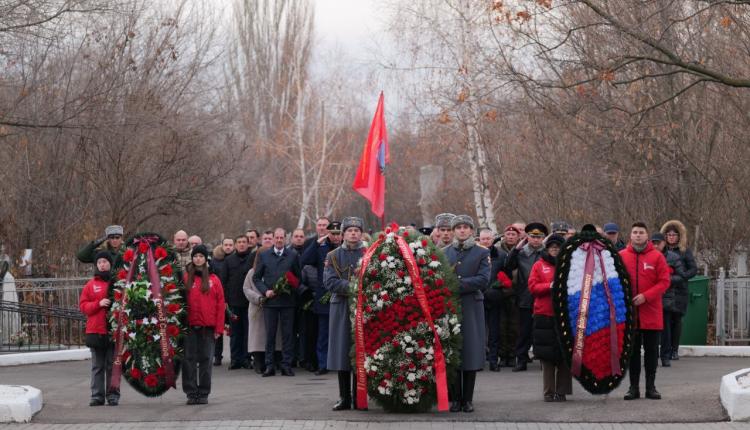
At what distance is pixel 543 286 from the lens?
480 inches

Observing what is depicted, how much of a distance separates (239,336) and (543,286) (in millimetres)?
6182

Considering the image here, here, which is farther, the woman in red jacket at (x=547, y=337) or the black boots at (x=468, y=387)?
the woman in red jacket at (x=547, y=337)

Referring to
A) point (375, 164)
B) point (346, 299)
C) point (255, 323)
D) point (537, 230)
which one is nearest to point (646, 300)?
point (346, 299)

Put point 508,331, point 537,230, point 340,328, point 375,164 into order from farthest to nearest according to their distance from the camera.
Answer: point 508,331, point 537,230, point 375,164, point 340,328

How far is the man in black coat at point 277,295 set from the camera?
52.4 ft

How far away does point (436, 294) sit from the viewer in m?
11.3

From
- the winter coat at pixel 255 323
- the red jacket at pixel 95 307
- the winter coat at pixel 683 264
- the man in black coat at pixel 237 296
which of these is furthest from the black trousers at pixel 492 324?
the red jacket at pixel 95 307

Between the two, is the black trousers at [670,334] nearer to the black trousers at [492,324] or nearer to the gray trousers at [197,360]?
the black trousers at [492,324]

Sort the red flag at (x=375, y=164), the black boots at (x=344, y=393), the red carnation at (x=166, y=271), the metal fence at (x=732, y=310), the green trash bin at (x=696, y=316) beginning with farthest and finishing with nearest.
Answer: the metal fence at (x=732, y=310) < the green trash bin at (x=696, y=316) < the red flag at (x=375, y=164) < the red carnation at (x=166, y=271) < the black boots at (x=344, y=393)

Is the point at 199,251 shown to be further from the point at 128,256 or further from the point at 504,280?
the point at 504,280

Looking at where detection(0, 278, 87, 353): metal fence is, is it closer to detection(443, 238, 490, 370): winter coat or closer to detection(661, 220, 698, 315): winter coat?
detection(443, 238, 490, 370): winter coat

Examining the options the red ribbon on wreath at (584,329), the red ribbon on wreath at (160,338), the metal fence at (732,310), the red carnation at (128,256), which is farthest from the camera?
the metal fence at (732,310)

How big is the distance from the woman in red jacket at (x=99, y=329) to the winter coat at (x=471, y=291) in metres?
3.48

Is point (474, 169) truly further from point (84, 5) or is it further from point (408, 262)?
point (408, 262)
